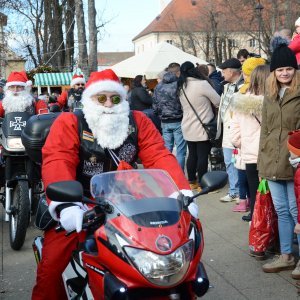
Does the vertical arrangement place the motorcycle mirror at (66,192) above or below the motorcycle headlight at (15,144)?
above

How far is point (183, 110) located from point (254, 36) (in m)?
40.2

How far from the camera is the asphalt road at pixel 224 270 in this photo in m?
4.81

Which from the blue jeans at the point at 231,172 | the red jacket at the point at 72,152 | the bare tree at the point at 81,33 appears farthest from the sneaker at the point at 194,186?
the bare tree at the point at 81,33

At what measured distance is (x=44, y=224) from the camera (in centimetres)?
365

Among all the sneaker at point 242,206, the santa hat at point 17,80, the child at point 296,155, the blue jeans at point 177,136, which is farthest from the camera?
the blue jeans at point 177,136

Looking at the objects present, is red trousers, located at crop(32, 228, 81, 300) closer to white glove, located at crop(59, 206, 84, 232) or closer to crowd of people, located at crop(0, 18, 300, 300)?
crowd of people, located at crop(0, 18, 300, 300)

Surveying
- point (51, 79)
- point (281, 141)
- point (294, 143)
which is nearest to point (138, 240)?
point (294, 143)

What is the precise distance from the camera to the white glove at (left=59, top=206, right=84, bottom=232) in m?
3.00

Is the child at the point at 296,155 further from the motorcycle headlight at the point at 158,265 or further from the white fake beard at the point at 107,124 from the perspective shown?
the motorcycle headlight at the point at 158,265

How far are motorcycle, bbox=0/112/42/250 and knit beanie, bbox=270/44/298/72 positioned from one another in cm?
273

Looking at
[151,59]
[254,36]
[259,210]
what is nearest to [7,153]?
[259,210]

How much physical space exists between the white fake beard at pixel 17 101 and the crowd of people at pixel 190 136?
12 millimetres

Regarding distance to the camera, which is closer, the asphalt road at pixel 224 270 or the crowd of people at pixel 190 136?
the crowd of people at pixel 190 136

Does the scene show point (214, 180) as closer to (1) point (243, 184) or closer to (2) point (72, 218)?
(2) point (72, 218)
